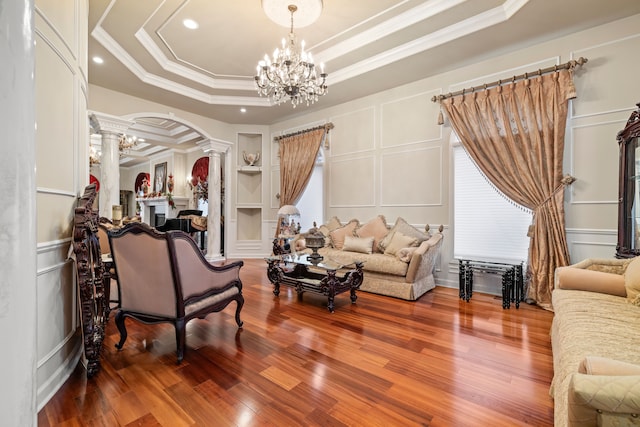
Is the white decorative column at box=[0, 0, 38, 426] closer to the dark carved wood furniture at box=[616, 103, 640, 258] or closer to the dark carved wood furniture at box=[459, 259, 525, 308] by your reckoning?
the dark carved wood furniture at box=[459, 259, 525, 308]

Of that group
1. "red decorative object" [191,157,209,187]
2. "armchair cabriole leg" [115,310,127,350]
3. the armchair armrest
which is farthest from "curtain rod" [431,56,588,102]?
"red decorative object" [191,157,209,187]

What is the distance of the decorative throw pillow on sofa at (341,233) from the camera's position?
200 inches

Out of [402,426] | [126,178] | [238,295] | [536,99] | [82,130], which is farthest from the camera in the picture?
[126,178]

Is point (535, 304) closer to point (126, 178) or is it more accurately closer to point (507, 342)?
point (507, 342)

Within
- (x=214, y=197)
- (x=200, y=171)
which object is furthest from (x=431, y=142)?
(x=200, y=171)

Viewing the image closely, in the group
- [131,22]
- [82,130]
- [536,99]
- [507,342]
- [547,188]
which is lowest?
[507,342]

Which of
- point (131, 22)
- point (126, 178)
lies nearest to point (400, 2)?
point (131, 22)

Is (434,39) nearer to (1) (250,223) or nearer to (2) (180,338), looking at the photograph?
(2) (180,338)

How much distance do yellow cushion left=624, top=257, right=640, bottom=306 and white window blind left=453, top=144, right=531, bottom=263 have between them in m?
1.68

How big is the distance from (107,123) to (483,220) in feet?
21.4

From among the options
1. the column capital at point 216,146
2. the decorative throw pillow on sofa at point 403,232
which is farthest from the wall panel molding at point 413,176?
the column capital at point 216,146

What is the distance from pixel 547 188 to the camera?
3.46m

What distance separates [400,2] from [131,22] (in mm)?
3293

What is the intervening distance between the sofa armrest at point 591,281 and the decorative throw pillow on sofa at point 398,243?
183 centimetres
